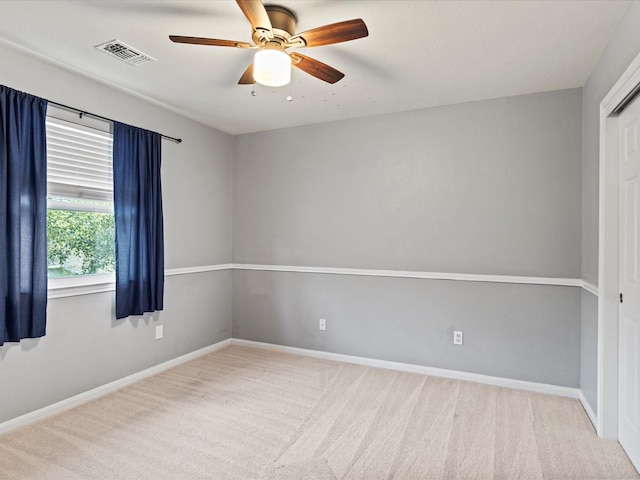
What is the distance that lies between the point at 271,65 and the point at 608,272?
2.38 metres

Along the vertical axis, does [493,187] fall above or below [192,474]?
above

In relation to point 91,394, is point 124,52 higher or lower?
higher

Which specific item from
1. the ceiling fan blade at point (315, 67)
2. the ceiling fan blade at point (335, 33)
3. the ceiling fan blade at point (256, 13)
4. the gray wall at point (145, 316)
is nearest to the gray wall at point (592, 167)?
the ceiling fan blade at point (335, 33)

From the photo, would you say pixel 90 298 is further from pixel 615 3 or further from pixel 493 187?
pixel 615 3

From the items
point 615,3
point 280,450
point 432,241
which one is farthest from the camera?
point 432,241

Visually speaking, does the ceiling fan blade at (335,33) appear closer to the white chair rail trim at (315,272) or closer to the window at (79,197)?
the window at (79,197)

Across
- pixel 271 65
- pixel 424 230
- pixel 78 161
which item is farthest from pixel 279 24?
pixel 424 230

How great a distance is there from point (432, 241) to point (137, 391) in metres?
2.89

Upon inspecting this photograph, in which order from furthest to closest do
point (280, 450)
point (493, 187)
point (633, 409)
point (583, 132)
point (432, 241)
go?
point (432, 241)
point (493, 187)
point (583, 132)
point (280, 450)
point (633, 409)

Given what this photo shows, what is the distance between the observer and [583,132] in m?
2.90

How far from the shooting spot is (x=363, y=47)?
7.86 ft

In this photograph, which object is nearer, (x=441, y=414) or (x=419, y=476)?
(x=419, y=476)

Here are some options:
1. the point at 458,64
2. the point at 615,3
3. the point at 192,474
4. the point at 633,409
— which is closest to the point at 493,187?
the point at 458,64

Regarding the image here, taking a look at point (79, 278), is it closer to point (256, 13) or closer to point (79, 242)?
point (79, 242)
